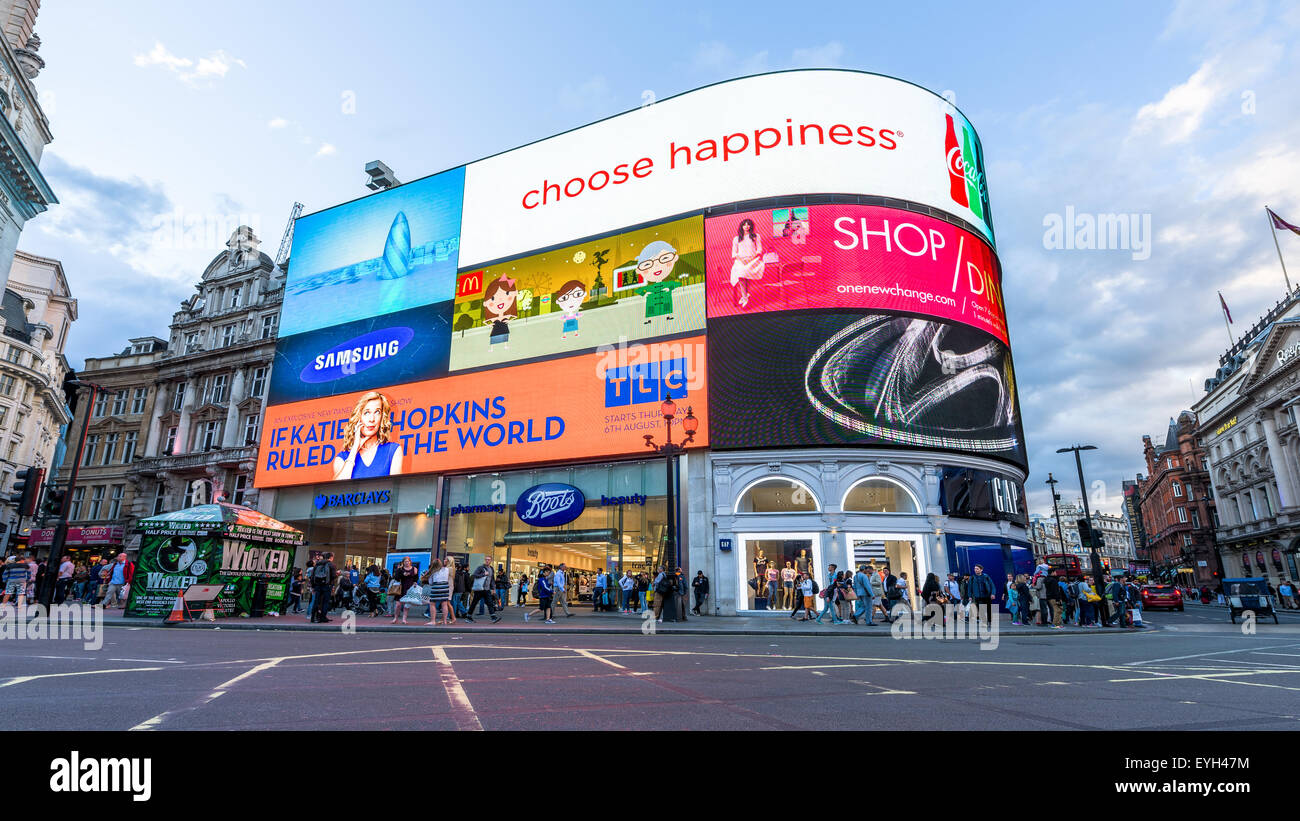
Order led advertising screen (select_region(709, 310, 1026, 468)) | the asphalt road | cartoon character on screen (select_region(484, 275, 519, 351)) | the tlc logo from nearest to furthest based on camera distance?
the asphalt road
led advertising screen (select_region(709, 310, 1026, 468))
the tlc logo
cartoon character on screen (select_region(484, 275, 519, 351))

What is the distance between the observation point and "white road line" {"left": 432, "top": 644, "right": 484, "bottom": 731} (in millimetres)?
4727

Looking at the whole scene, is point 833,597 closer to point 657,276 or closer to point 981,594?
point 981,594

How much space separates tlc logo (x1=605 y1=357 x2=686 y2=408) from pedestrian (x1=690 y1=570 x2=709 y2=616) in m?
7.60

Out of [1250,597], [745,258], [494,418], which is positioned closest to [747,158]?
[745,258]

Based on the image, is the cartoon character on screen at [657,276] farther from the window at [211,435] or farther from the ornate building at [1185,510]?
the ornate building at [1185,510]

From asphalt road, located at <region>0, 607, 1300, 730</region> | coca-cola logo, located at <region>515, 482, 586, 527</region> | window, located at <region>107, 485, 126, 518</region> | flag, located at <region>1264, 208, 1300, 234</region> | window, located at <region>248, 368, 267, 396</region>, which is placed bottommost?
asphalt road, located at <region>0, 607, 1300, 730</region>

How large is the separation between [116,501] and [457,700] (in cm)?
5041

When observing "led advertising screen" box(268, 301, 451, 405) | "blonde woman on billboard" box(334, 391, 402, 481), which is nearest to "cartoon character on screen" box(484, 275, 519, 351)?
"led advertising screen" box(268, 301, 451, 405)

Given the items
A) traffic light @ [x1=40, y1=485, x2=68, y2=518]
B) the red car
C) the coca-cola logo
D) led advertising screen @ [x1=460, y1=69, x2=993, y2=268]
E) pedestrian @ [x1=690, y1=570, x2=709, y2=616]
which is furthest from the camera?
the red car

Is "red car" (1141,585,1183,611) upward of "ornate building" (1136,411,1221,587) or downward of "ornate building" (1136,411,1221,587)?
downward

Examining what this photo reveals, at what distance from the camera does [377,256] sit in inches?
1542

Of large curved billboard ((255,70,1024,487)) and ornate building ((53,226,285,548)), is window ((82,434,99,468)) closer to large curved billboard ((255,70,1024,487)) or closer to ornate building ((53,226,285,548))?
ornate building ((53,226,285,548))

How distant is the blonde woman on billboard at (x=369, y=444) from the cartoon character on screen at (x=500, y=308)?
6.88 m

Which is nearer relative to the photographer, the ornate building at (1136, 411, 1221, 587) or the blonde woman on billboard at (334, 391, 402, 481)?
the blonde woman on billboard at (334, 391, 402, 481)
